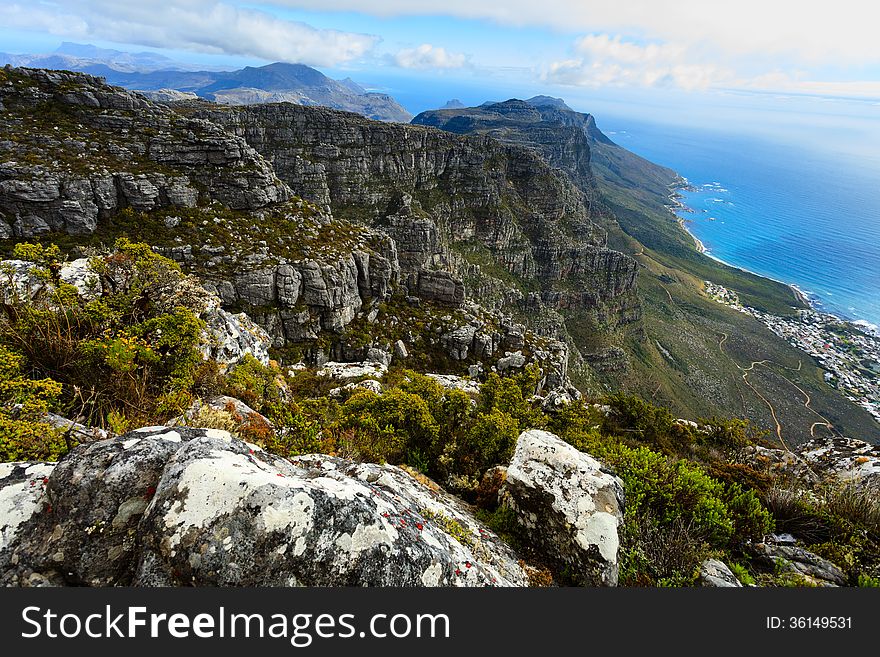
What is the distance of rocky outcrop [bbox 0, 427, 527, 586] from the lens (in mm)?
5105

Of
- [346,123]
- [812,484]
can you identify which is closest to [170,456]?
[812,484]

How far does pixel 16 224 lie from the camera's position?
127 ft

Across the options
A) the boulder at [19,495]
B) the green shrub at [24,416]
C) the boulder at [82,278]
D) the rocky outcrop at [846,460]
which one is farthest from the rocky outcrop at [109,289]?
the rocky outcrop at [846,460]

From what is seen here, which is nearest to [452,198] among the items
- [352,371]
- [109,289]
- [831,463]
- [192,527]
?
[352,371]

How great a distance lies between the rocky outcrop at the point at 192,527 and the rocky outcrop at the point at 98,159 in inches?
1994

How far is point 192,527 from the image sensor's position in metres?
5.18

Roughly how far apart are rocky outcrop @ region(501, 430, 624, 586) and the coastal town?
183671 mm

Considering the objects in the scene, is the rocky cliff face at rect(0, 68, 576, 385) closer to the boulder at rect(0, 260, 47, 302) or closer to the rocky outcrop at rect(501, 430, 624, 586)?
the boulder at rect(0, 260, 47, 302)

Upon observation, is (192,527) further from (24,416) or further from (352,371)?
(352,371)

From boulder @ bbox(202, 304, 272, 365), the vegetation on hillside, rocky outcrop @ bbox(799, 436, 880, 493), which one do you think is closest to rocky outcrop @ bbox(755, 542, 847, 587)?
the vegetation on hillside

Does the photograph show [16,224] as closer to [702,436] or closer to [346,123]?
[702,436]

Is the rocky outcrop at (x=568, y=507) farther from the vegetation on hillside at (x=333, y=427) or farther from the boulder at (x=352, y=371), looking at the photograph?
the boulder at (x=352, y=371)

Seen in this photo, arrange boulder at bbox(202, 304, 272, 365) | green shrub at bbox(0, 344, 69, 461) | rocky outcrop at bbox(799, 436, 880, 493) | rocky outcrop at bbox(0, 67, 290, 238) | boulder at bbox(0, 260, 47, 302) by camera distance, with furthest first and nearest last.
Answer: rocky outcrop at bbox(0, 67, 290, 238)
boulder at bbox(202, 304, 272, 365)
rocky outcrop at bbox(799, 436, 880, 493)
boulder at bbox(0, 260, 47, 302)
green shrub at bbox(0, 344, 69, 461)

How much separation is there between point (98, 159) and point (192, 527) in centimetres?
5985
